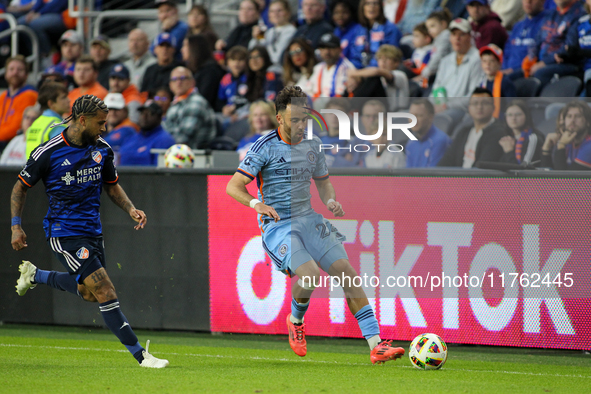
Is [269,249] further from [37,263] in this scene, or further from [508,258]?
[37,263]

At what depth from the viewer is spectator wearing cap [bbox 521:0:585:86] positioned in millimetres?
9719

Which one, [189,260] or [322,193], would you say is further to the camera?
[189,260]

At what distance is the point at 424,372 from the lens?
20.2 ft

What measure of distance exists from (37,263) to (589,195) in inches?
248

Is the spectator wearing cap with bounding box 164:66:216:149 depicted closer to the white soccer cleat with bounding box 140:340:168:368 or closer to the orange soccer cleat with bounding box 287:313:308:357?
the orange soccer cleat with bounding box 287:313:308:357

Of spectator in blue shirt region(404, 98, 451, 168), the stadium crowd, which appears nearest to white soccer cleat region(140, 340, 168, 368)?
the stadium crowd

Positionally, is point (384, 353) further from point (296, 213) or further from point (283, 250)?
point (296, 213)

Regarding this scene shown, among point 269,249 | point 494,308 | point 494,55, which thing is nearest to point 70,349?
point 269,249

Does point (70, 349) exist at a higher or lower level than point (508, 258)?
lower

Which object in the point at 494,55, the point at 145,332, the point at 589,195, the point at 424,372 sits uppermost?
the point at 494,55

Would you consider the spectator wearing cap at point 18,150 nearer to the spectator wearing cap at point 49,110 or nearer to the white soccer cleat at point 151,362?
the spectator wearing cap at point 49,110

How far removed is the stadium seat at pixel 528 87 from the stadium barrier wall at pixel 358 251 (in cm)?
260

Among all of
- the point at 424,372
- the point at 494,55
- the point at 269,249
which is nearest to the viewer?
the point at 424,372

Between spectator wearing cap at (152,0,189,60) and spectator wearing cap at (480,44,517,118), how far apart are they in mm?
6262
